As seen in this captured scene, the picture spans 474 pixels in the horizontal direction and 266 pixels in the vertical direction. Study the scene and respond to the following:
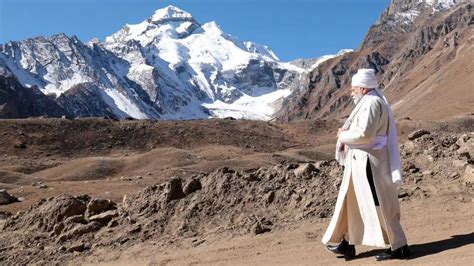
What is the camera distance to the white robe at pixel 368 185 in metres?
6.86

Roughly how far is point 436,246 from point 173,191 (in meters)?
5.32

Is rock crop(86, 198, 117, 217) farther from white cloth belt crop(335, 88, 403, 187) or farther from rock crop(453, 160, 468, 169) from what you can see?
white cloth belt crop(335, 88, 403, 187)

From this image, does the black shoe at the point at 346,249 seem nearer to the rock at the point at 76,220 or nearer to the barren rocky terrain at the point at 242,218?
the barren rocky terrain at the point at 242,218

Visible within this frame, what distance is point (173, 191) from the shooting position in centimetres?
1142

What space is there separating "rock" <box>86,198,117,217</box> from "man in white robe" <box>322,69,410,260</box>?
6.24m

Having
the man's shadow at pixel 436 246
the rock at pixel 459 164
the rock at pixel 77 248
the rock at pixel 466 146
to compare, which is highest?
the rock at pixel 466 146

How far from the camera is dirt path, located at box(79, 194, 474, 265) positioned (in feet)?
23.8

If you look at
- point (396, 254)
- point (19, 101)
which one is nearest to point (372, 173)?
point (396, 254)

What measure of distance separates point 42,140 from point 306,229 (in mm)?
42306

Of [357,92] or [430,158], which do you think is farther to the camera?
[430,158]

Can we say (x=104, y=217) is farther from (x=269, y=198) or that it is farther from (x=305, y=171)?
(x=305, y=171)

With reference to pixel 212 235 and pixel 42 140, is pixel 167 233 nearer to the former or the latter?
pixel 212 235

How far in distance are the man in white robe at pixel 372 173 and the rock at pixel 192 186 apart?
4.94 metres

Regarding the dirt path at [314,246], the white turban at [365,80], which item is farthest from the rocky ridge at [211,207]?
the white turban at [365,80]
